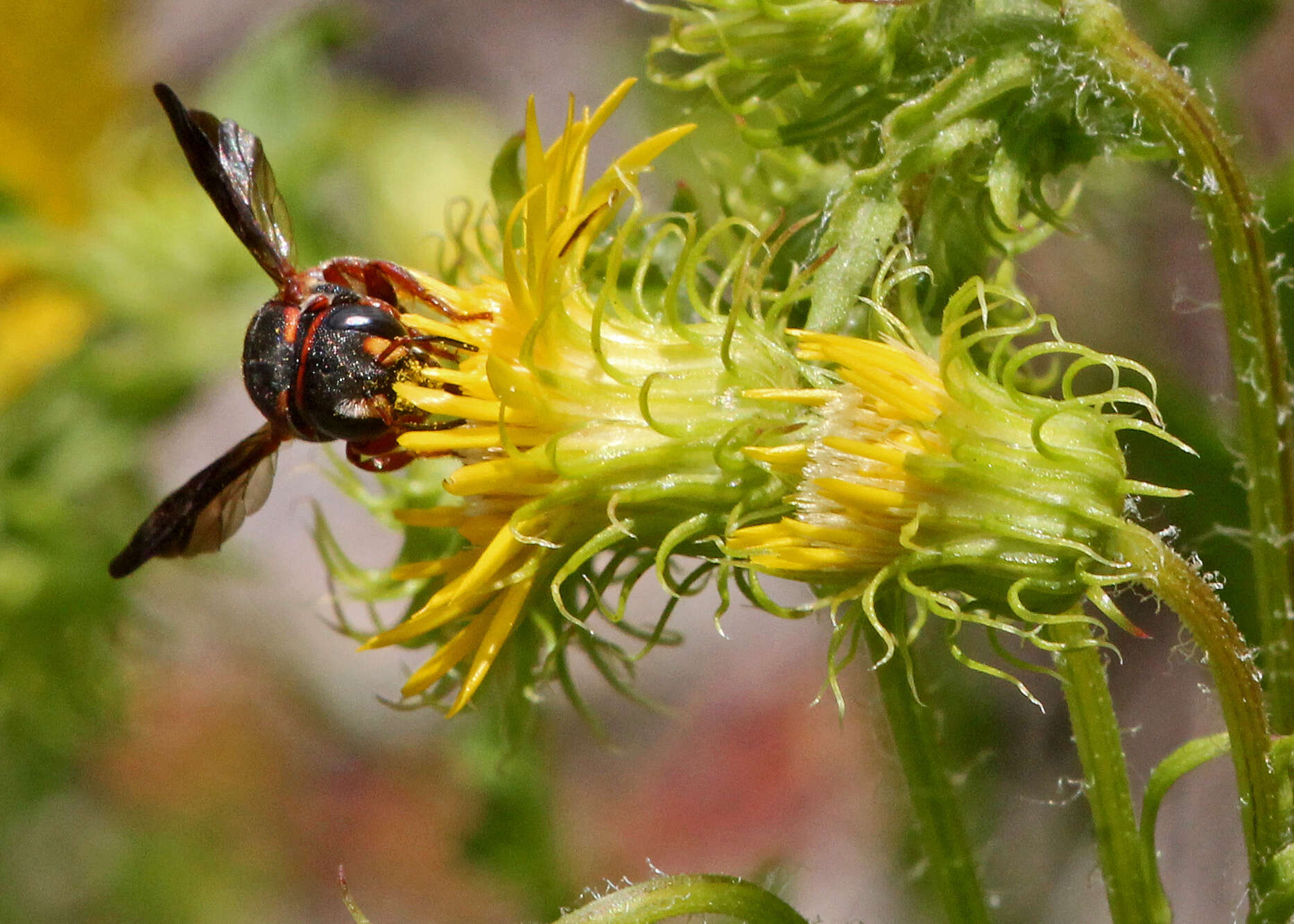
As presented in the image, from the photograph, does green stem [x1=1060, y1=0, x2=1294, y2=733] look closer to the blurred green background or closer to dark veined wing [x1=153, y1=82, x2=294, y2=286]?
the blurred green background

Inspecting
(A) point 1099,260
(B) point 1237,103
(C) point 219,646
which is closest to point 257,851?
(C) point 219,646

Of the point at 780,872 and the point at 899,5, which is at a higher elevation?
the point at 899,5

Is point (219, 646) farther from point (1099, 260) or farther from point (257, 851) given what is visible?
point (1099, 260)

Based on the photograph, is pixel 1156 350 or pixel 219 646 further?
pixel 219 646

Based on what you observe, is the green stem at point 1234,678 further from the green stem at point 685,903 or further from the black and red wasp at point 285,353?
the black and red wasp at point 285,353

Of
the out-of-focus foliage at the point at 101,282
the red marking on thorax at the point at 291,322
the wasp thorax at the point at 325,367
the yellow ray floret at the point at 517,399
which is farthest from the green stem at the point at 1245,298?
the out-of-focus foliage at the point at 101,282
